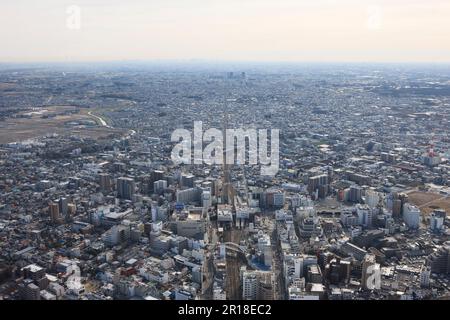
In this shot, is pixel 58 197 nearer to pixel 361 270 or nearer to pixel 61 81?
pixel 361 270

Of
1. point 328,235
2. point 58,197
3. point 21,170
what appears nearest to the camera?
point 328,235

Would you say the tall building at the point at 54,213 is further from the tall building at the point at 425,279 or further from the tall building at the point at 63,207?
the tall building at the point at 425,279

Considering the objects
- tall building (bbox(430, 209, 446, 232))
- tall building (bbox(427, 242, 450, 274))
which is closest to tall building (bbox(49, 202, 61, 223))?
tall building (bbox(427, 242, 450, 274))

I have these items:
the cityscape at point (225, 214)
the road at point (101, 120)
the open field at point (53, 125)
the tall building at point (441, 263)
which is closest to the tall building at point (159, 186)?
the cityscape at point (225, 214)

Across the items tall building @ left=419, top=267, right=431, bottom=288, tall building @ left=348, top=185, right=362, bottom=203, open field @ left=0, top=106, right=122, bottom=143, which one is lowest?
tall building @ left=419, top=267, right=431, bottom=288

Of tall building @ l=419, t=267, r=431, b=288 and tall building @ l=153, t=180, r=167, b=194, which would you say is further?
tall building @ l=153, t=180, r=167, b=194

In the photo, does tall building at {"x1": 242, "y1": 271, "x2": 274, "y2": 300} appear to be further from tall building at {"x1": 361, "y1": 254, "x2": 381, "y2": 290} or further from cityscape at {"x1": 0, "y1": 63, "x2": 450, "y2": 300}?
tall building at {"x1": 361, "y1": 254, "x2": 381, "y2": 290}
